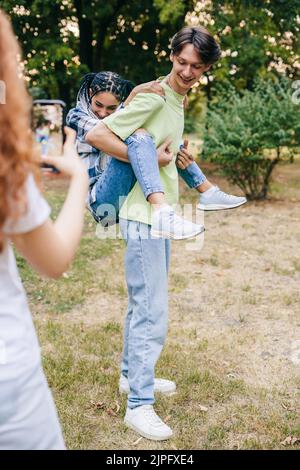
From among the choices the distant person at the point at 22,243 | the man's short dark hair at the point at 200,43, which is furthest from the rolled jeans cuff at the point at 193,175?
the distant person at the point at 22,243

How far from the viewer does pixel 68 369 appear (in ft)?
12.1

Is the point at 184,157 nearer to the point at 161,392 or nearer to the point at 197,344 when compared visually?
the point at 161,392

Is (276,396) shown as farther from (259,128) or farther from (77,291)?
(259,128)

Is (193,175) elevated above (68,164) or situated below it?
below

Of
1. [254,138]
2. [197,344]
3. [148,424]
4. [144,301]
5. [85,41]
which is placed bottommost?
[197,344]

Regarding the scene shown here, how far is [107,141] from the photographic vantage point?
8.55 feet

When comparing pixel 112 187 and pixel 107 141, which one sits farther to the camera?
pixel 112 187

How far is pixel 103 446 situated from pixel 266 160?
7.26 m

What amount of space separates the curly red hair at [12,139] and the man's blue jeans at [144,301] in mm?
1556

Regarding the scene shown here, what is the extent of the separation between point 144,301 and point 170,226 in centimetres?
43

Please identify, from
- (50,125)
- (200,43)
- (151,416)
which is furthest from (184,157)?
(151,416)

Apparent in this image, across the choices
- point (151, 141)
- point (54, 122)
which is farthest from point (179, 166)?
point (54, 122)

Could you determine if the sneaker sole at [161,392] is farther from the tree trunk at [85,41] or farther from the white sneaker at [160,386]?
the tree trunk at [85,41]

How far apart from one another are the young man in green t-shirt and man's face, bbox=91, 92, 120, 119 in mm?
457
